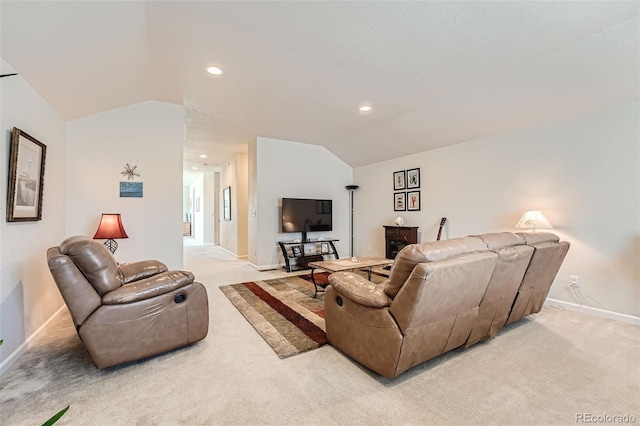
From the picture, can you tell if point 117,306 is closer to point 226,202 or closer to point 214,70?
point 214,70

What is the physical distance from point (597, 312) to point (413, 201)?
2.92m

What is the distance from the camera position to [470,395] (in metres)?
1.76

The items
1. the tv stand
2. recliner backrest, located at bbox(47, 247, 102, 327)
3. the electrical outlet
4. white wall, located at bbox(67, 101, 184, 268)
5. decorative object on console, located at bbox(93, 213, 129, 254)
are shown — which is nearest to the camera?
recliner backrest, located at bbox(47, 247, 102, 327)

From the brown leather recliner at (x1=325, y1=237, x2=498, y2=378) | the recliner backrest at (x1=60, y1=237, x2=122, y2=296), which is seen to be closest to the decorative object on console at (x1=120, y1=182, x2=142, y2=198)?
the recliner backrest at (x1=60, y1=237, x2=122, y2=296)

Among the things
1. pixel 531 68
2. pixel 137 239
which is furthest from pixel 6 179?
pixel 531 68

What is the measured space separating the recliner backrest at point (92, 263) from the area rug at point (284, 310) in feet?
4.31

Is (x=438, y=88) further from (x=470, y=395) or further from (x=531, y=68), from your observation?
(x=470, y=395)

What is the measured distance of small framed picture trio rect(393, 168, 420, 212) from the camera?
5344mm

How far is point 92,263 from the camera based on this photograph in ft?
6.53

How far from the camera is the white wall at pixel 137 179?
146 inches

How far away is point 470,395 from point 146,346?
7.44ft

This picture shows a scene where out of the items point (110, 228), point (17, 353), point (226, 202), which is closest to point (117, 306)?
point (17, 353)

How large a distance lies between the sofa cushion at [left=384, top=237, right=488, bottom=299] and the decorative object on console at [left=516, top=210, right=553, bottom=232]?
205 centimetres
